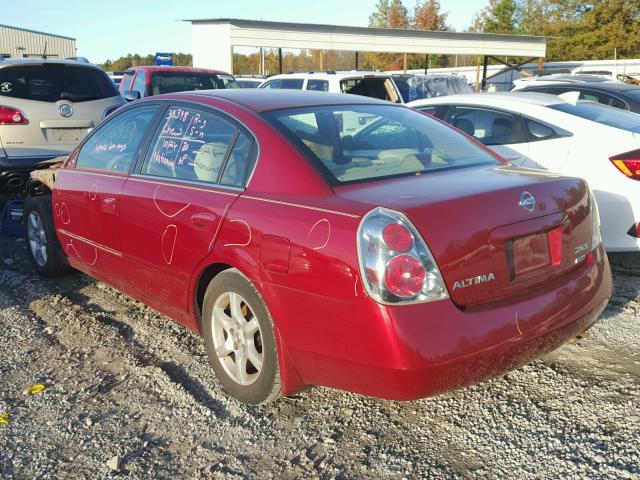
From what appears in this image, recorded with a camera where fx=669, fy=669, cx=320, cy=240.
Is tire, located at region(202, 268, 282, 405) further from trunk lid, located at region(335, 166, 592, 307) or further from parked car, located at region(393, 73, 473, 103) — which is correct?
parked car, located at region(393, 73, 473, 103)

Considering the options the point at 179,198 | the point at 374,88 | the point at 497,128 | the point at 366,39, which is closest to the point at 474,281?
the point at 179,198

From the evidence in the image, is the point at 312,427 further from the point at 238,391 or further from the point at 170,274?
the point at 170,274

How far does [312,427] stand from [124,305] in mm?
2407

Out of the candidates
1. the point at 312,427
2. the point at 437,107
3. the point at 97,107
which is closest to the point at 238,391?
the point at 312,427

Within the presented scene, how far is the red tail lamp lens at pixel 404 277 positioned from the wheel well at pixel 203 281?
1.08 m

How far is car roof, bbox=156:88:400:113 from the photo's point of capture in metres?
3.81

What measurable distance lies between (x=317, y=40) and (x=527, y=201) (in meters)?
20.6

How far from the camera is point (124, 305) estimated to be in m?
5.14

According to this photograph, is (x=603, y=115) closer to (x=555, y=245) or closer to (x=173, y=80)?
(x=555, y=245)

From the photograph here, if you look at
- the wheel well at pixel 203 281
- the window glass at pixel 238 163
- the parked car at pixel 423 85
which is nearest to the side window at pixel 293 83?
the parked car at pixel 423 85

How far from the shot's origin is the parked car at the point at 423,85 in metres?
13.9

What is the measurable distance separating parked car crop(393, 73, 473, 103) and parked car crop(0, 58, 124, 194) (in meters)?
7.15

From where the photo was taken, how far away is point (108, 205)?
173 inches

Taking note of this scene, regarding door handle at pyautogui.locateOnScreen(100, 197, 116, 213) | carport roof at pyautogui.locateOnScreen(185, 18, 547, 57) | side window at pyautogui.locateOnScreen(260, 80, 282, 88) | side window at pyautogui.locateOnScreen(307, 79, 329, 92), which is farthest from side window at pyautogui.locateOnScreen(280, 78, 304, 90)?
door handle at pyautogui.locateOnScreen(100, 197, 116, 213)
